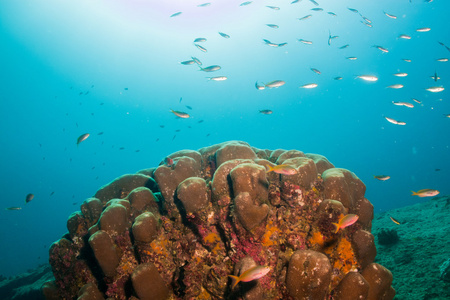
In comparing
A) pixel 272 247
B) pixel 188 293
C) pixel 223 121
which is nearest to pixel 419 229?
pixel 272 247

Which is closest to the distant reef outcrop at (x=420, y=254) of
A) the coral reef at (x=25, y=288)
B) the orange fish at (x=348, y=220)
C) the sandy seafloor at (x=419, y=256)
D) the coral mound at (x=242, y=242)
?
the sandy seafloor at (x=419, y=256)

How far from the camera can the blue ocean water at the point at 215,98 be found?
74500mm

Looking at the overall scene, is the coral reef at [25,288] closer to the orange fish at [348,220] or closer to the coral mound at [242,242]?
the coral mound at [242,242]

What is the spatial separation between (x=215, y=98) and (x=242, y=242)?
451ft

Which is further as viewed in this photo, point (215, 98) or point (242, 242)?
point (215, 98)

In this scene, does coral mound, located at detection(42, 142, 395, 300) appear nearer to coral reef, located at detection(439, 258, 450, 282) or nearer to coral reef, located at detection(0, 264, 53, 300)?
coral reef, located at detection(439, 258, 450, 282)

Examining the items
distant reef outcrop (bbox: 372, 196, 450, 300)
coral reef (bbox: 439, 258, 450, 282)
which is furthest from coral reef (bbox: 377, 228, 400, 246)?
coral reef (bbox: 439, 258, 450, 282)

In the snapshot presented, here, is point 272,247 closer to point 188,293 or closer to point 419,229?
point 188,293

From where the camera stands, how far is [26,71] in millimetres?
79125

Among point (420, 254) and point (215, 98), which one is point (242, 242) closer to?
point (420, 254)

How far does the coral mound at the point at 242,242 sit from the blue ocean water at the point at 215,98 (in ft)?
179

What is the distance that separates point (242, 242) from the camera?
12.4ft

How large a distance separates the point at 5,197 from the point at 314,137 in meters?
165

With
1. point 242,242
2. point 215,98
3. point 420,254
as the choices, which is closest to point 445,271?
point 420,254
